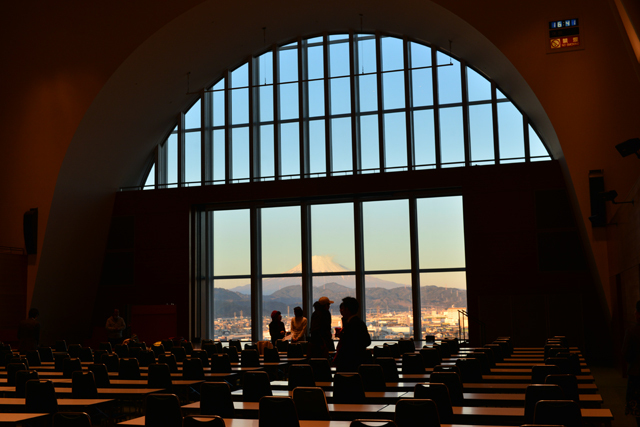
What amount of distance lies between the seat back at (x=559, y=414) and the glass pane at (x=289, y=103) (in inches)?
611

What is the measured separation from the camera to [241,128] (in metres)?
19.1

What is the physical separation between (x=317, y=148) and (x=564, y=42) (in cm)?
728

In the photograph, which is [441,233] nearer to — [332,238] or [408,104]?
[332,238]

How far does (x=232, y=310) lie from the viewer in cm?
1831

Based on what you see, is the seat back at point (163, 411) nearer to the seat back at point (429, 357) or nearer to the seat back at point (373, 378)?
the seat back at point (373, 378)

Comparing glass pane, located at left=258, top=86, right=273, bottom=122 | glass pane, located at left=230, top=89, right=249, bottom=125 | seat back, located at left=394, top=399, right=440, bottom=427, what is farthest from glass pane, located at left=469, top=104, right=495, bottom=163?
seat back, located at left=394, top=399, right=440, bottom=427

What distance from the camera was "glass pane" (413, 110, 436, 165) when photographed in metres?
17.6

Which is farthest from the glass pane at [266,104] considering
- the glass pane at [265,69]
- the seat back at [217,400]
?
the seat back at [217,400]

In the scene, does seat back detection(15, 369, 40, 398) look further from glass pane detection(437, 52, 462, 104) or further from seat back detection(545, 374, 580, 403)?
glass pane detection(437, 52, 462, 104)

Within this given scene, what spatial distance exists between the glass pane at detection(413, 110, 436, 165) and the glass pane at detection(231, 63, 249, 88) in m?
5.47

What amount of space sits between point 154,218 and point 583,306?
39.0 ft

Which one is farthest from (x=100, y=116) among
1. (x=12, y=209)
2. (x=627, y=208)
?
(x=627, y=208)

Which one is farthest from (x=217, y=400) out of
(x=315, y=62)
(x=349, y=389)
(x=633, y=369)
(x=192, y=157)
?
(x=315, y=62)

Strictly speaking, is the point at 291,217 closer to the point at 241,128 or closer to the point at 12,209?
the point at 241,128
